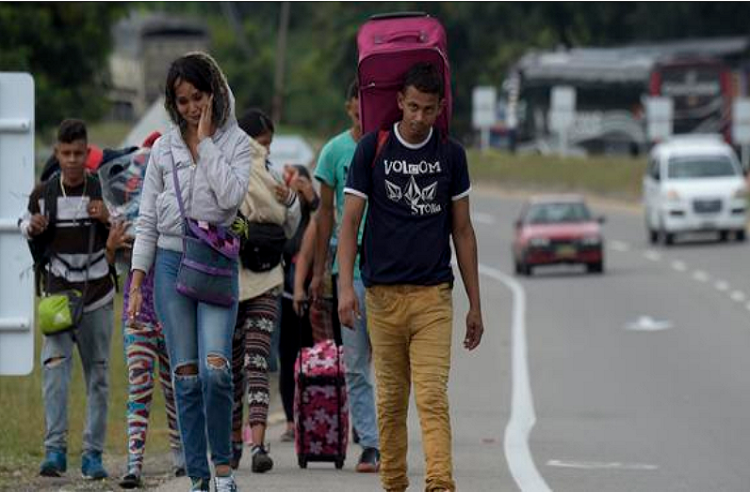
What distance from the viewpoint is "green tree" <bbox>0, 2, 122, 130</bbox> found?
3350cm

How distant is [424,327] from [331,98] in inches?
3401

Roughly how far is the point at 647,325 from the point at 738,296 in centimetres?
559

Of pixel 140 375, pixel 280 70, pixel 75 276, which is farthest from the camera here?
pixel 280 70

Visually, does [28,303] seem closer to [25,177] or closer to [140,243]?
[25,177]

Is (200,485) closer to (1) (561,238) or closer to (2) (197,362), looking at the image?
(2) (197,362)

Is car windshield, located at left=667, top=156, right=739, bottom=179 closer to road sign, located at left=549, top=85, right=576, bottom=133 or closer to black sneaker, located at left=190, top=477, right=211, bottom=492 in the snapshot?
road sign, located at left=549, top=85, right=576, bottom=133

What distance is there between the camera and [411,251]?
970cm

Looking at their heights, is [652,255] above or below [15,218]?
below

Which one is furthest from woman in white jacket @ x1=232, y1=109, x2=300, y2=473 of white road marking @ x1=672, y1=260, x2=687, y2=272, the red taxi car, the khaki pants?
white road marking @ x1=672, y1=260, x2=687, y2=272

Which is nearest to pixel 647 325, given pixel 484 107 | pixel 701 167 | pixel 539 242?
pixel 539 242

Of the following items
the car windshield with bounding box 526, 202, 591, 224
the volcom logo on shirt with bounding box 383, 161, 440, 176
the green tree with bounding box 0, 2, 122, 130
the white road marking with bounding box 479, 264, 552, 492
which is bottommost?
the white road marking with bounding box 479, 264, 552, 492

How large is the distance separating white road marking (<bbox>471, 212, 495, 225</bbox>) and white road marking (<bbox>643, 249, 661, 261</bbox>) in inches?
541

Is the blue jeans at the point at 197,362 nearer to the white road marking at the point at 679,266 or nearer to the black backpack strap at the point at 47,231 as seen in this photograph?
the black backpack strap at the point at 47,231

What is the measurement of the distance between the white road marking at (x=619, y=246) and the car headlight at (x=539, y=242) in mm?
6946
